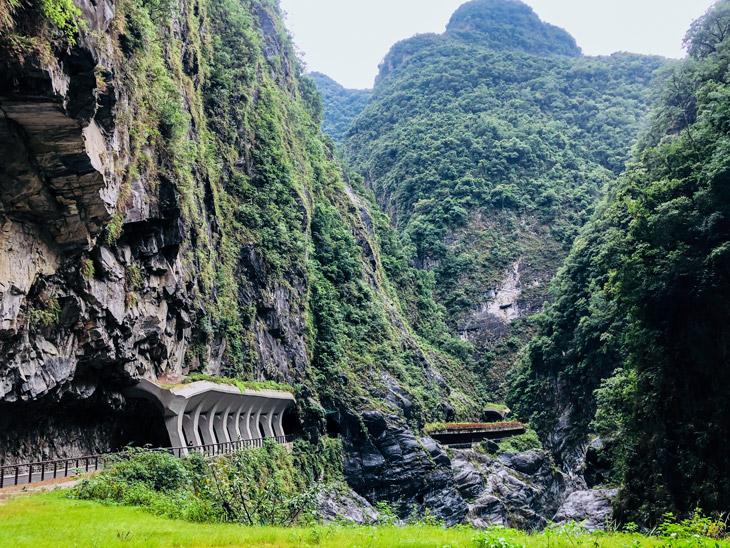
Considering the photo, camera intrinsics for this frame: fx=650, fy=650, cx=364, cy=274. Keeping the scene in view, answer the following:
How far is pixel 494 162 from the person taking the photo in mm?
101625

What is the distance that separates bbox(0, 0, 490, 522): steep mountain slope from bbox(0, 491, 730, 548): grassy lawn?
6.35 meters

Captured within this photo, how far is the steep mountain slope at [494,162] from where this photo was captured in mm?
85938

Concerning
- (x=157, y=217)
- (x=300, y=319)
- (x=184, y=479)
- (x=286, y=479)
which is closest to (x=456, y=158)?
(x=300, y=319)

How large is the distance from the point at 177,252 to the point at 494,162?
80.6 metres

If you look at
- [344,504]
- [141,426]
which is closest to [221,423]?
[141,426]

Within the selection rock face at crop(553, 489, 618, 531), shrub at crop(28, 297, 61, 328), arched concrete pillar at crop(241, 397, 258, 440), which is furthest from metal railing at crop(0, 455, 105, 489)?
rock face at crop(553, 489, 618, 531)

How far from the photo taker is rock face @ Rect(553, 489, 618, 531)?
110 feet

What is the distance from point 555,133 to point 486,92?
18502 millimetres

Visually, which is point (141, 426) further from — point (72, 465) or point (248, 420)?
point (248, 420)

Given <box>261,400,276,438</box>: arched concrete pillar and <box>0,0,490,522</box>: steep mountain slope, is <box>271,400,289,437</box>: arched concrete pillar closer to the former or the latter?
<box>261,400,276,438</box>: arched concrete pillar

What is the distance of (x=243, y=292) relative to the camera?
39.2 metres

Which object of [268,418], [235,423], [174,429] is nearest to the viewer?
[174,429]

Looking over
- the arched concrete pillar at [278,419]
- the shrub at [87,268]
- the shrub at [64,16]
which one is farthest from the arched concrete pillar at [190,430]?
the shrub at [64,16]

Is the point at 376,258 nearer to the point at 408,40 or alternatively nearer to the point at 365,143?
the point at 365,143
